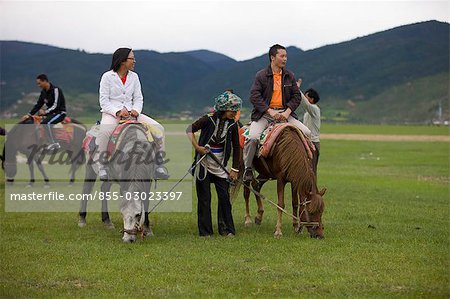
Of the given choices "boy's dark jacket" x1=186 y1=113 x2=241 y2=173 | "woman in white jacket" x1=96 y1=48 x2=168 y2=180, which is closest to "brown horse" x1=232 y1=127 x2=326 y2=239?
"boy's dark jacket" x1=186 y1=113 x2=241 y2=173

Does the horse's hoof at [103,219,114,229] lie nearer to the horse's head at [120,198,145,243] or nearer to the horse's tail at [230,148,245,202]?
the horse's head at [120,198,145,243]

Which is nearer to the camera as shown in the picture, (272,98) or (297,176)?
(297,176)

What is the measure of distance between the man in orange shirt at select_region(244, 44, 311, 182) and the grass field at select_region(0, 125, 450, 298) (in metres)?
1.35

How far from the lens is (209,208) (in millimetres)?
10047

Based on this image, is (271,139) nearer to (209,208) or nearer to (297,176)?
(297,176)

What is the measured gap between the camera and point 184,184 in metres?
18.2

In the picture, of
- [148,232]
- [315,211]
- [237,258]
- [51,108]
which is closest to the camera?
[237,258]

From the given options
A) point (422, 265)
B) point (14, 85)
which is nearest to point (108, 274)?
point (422, 265)

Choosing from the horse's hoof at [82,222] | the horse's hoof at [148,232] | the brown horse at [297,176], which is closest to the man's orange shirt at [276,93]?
the brown horse at [297,176]

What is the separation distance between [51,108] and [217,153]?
7493mm

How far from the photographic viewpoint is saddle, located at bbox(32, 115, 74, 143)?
16.6 metres

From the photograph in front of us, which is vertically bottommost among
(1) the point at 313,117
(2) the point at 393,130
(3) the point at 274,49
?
(2) the point at 393,130

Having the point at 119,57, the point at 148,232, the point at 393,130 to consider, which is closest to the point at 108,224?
the point at 148,232

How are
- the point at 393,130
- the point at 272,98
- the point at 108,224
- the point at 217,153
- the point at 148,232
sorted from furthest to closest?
the point at 393,130
the point at 108,224
the point at 272,98
the point at 217,153
the point at 148,232
